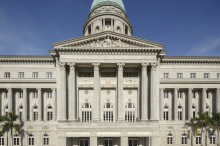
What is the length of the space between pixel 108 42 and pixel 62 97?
49.4ft

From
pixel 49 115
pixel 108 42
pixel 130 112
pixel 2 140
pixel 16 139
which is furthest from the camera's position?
pixel 49 115

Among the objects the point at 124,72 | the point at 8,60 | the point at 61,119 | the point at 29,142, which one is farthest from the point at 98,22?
the point at 29,142

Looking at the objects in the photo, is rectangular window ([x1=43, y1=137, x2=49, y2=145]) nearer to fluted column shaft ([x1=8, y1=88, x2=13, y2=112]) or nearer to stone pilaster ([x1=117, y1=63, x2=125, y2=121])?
fluted column shaft ([x1=8, y1=88, x2=13, y2=112])

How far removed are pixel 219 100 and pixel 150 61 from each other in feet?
61.3

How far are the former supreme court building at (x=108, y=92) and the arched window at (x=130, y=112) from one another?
223mm

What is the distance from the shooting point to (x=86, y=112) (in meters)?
45.4

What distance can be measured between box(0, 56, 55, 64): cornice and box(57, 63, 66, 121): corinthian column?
5.61 m

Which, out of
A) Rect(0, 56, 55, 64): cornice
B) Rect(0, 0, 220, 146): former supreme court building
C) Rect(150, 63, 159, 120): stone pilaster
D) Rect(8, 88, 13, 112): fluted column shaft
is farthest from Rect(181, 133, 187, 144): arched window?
Rect(8, 88, 13, 112): fluted column shaft

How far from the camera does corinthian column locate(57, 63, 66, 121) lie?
41631 millimetres

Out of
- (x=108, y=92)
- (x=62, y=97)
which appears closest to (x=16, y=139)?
(x=62, y=97)

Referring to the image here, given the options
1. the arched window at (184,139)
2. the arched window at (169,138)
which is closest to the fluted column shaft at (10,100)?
the arched window at (169,138)

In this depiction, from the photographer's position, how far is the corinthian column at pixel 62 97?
4163 centimetres

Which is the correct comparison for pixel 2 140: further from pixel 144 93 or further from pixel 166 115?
pixel 166 115

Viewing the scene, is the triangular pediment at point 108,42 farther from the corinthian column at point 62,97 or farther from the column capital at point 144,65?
the corinthian column at point 62,97
